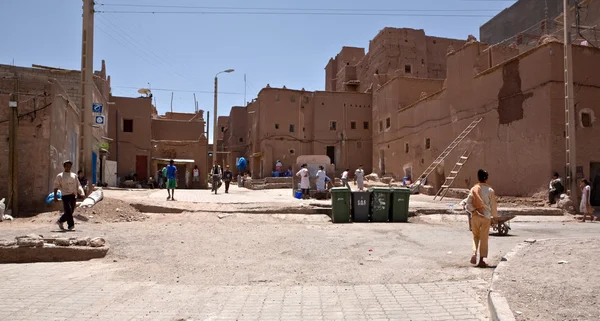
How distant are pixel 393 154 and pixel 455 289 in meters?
26.4

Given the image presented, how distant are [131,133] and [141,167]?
2665 millimetres

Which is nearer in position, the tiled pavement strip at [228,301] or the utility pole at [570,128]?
the tiled pavement strip at [228,301]

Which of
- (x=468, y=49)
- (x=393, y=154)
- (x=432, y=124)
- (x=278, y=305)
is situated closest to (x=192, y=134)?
(x=393, y=154)

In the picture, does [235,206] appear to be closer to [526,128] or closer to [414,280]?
[414,280]

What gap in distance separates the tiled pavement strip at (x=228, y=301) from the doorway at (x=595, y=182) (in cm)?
1495

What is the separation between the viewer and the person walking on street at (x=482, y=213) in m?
6.35

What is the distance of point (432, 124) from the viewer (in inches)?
978

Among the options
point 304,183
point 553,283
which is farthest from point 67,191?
point 304,183

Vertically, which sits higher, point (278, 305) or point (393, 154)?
point (393, 154)

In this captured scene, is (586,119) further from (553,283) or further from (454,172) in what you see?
(553,283)

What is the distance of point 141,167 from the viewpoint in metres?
32.8

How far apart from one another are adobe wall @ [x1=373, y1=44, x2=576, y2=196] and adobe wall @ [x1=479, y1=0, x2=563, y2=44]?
51.0 feet

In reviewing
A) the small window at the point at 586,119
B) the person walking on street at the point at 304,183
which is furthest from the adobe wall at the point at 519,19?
the person walking on street at the point at 304,183

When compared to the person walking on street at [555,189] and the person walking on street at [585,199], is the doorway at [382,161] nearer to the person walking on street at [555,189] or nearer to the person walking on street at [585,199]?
the person walking on street at [555,189]
